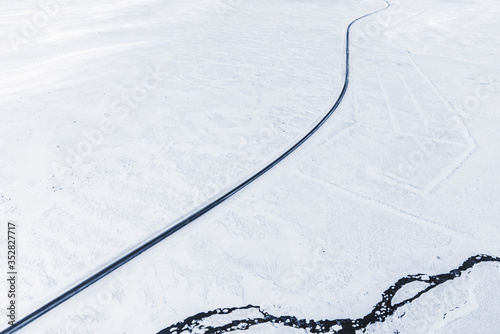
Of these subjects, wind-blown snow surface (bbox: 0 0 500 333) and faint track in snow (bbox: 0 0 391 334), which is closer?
faint track in snow (bbox: 0 0 391 334)

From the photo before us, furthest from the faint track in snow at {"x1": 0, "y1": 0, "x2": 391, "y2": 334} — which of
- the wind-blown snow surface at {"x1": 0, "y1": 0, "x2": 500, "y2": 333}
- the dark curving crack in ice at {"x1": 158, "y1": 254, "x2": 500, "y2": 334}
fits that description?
the dark curving crack in ice at {"x1": 158, "y1": 254, "x2": 500, "y2": 334}

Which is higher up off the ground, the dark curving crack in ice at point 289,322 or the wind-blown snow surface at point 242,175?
the wind-blown snow surface at point 242,175

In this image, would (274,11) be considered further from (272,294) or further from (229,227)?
(272,294)

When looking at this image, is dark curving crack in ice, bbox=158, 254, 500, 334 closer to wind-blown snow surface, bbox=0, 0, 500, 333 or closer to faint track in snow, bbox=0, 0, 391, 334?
wind-blown snow surface, bbox=0, 0, 500, 333

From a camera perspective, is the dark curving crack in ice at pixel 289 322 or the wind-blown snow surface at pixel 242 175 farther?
the wind-blown snow surface at pixel 242 175

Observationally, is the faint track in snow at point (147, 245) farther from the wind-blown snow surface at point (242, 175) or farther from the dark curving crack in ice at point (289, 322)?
the dark curving crack in ice at point (289, 322)

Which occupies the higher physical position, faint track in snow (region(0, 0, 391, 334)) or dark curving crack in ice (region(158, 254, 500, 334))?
faint track in snow (region(0, 0, 391, 334))

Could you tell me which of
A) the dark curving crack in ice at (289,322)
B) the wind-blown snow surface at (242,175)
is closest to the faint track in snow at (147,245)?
the wind-blown snow surface at (242,175)

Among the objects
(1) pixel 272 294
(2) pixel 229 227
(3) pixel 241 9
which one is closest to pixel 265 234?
(2) pixel 229 227
